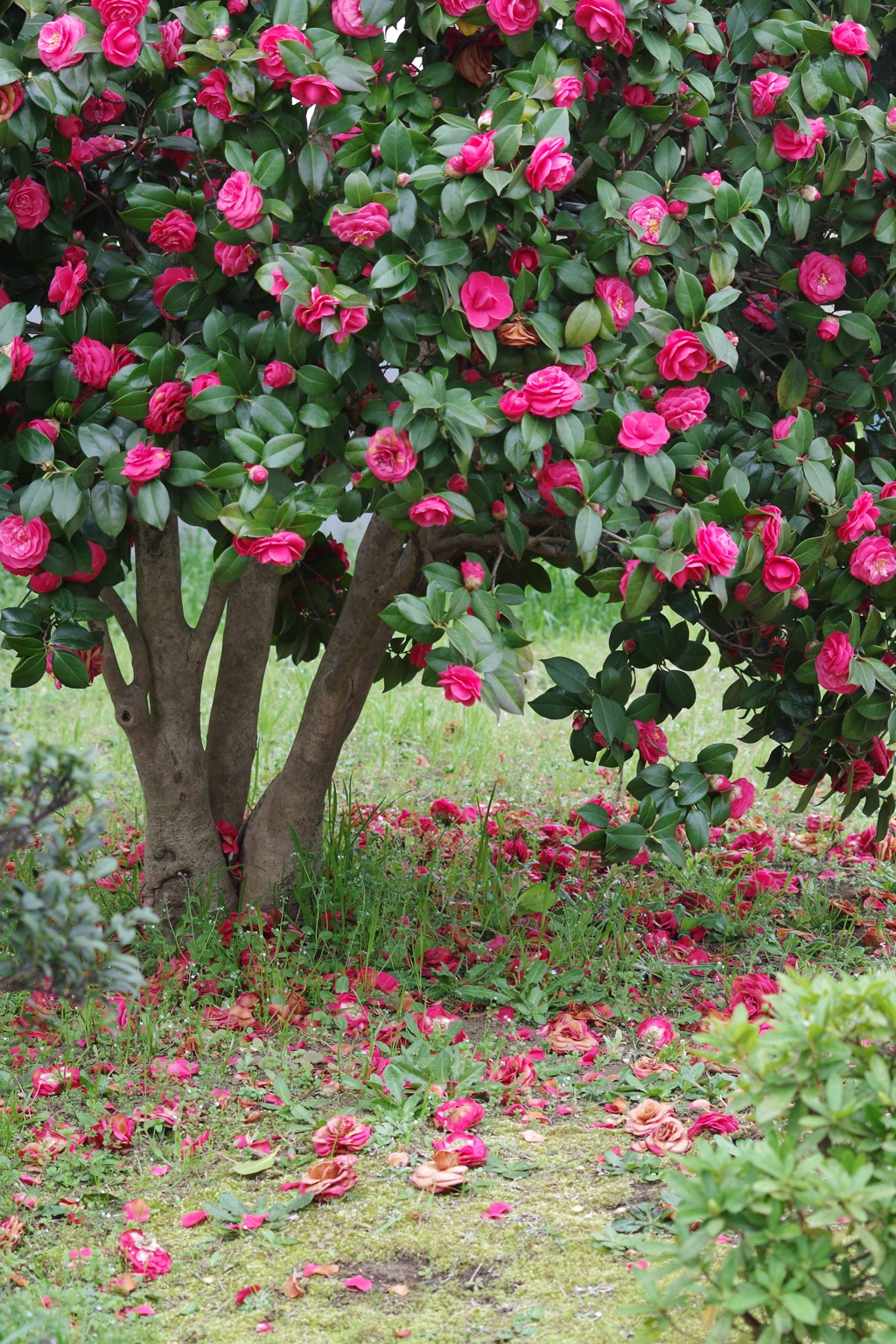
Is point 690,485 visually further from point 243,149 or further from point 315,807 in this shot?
point 315,807

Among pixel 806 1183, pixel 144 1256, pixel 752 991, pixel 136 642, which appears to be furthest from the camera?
pixel 136 642

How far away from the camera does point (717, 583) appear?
2.16m

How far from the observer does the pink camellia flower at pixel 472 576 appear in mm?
2098

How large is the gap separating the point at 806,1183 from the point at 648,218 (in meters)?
1.60

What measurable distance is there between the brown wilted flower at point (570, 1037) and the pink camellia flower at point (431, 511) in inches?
44.8

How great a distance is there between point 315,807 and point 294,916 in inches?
11.1

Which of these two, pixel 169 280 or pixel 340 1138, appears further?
pixel 169 280

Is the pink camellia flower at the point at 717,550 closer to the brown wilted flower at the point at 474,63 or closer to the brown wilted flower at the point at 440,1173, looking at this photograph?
the brown wilted flower at the point at 474,63

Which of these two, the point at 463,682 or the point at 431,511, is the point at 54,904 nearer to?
the point at 463,682

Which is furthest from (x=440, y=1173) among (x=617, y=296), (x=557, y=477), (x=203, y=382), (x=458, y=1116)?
(x=617, y=296)

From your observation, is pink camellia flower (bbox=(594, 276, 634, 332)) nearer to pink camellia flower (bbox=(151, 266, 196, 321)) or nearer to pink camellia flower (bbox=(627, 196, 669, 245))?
pink camellia flower (bbox=(627, 196, 669, 245))

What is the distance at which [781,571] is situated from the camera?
7.39 ft

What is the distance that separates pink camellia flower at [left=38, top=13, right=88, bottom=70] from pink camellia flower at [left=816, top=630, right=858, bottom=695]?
1.69 m

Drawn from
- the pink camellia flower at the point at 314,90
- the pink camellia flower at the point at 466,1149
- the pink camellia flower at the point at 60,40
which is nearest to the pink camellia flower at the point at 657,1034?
the pink camellia flower at the point at 466,1149
